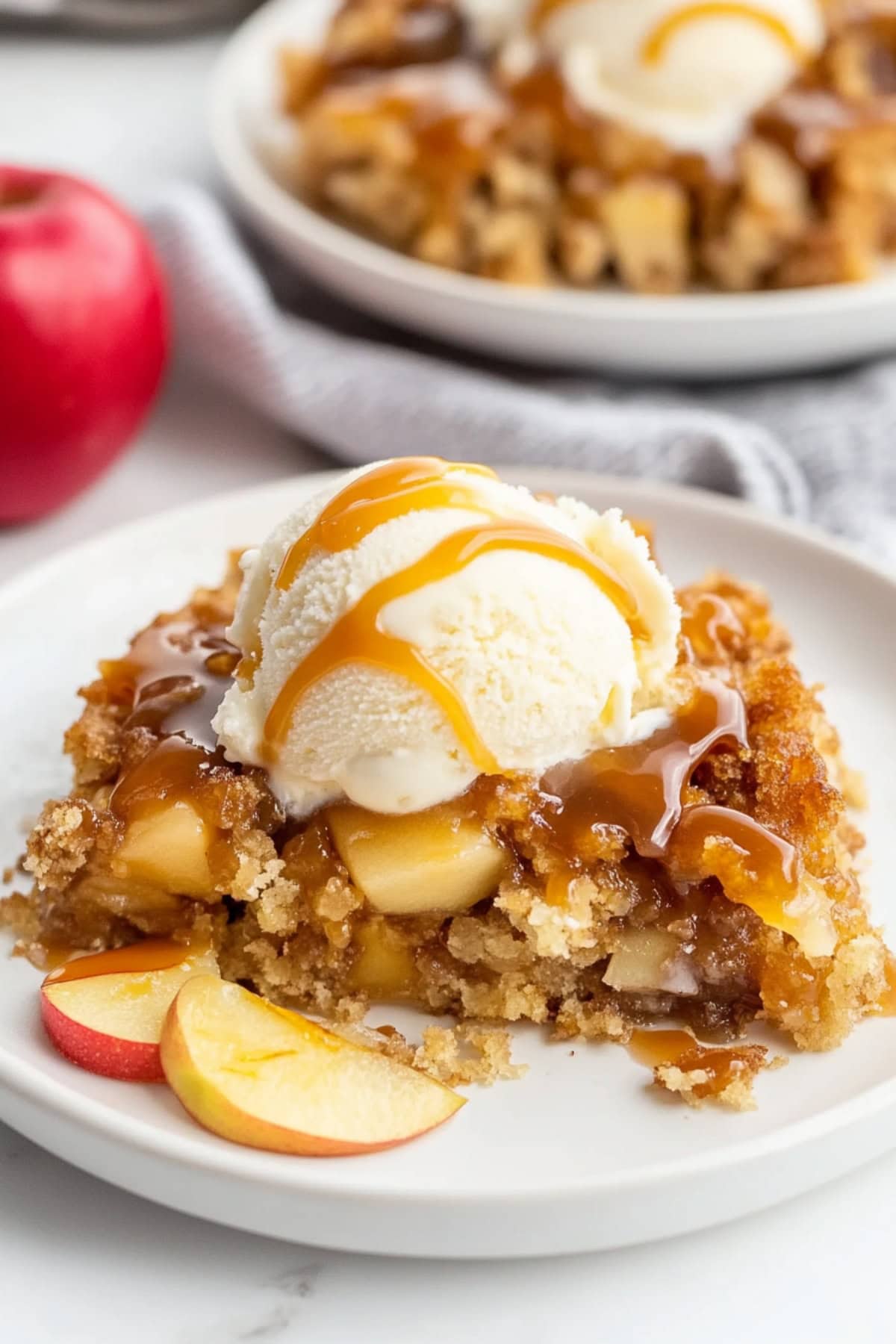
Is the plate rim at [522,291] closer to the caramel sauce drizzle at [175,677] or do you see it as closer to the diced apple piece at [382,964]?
the caramel sauce drizzle at [175,677]

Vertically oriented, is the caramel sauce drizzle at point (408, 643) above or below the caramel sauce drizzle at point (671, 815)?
above

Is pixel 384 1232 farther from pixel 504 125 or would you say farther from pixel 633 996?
pixel 504 125

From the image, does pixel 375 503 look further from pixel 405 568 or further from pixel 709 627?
pixel 709 627

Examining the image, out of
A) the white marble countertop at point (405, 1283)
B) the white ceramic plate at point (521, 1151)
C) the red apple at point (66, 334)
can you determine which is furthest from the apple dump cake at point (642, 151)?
the white marble countertop at point (405, 1283)

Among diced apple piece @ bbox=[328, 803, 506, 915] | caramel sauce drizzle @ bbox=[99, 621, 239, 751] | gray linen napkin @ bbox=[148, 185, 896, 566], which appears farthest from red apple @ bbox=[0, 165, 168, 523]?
diced apple piece @ bbox=[328, 803, 506, 915]

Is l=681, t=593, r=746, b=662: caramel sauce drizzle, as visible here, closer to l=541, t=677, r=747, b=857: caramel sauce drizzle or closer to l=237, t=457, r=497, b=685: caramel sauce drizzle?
l=541, t=677, r=747, b=857: caramel sauce drizzle

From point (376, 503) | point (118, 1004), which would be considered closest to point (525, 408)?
point (376, 503)
